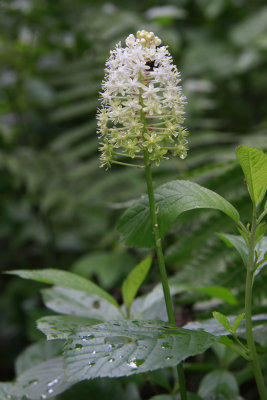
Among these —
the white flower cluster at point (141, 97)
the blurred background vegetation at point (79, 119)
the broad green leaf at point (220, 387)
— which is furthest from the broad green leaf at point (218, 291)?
the blurred background vegetation at point (79, 119)

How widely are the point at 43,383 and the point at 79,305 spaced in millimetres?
310

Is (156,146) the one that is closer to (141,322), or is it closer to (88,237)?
(141,322)

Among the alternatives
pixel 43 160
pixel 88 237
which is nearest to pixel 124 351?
pixel 88 237

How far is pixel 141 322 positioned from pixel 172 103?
519 millimetres

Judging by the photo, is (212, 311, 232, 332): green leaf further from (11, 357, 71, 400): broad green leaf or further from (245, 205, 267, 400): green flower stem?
(11, 357, 71, 400): broad green leaf

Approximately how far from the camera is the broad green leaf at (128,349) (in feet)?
2.50

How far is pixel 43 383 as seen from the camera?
3.63 ft

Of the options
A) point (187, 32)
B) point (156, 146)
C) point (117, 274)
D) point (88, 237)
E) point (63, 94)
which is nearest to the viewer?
point (156, 146)

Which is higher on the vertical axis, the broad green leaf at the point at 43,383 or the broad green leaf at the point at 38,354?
the broad green leaf at the point at 38,354

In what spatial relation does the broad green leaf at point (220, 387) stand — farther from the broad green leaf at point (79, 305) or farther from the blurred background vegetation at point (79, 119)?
the blurred background vegetation at point (79, 119)

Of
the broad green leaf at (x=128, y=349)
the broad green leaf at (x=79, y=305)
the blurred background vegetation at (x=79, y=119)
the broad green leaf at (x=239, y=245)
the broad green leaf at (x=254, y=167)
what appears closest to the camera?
the broad green leaf at (x=128, y=349)

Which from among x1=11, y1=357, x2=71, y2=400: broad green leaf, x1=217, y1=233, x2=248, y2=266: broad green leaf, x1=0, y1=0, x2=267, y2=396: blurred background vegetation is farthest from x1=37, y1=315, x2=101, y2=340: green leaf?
x1=0, y1=0, x2=267, y2=396: blurred background vegetation

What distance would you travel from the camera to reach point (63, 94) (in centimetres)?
332

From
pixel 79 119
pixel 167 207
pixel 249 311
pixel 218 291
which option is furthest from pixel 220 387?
pixel 79 119
